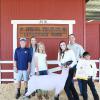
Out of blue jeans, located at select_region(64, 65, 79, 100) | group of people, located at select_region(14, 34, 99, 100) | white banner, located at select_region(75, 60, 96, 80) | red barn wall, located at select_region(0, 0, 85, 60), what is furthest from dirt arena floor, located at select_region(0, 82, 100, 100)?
white banner, located at select_region(75, 60, 96, 80)

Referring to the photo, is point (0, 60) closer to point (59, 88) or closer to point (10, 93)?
point (10, 93)

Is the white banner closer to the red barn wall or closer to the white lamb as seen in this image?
the white lamb

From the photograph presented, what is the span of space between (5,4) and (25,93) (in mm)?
3644

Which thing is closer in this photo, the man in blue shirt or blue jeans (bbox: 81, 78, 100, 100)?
blue jeans (bbox: 81, 78, 100, 100)

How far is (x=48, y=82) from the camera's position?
11.3 m

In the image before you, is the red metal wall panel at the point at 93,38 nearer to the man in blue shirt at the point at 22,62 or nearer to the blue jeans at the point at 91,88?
the man in blue shirt at the point at 22,62

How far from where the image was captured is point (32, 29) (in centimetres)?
1409

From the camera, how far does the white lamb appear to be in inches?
438

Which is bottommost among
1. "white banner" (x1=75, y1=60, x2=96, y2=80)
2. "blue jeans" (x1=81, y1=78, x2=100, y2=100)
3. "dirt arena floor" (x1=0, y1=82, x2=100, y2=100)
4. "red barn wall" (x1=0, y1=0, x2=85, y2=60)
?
"dirt arena floor" (x1=0, y1=82, x2=100, y2=100)

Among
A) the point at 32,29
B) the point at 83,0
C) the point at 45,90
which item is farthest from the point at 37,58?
the point at 83,0

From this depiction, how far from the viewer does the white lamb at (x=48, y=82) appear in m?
11.1

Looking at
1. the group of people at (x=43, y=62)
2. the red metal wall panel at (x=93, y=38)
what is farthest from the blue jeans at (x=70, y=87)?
the red metal wall panel at (x=93, y=38)

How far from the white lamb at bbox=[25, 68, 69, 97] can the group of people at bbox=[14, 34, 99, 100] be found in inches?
5.2

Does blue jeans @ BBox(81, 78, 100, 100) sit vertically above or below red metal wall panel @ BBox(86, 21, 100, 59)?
below
